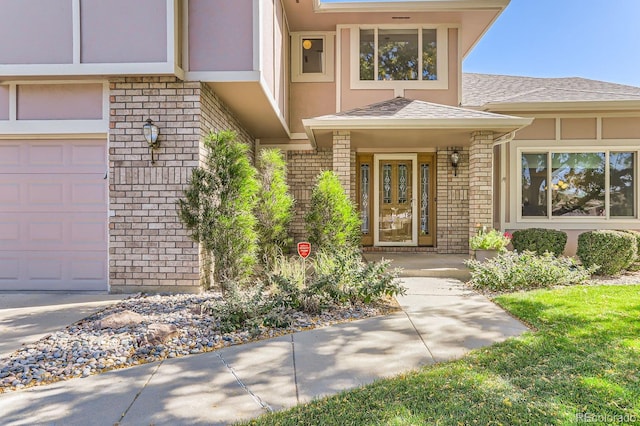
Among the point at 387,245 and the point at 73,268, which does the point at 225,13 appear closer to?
the point at 73,268

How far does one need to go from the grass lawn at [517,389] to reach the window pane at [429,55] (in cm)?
702

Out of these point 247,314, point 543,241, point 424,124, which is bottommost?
point 247,314

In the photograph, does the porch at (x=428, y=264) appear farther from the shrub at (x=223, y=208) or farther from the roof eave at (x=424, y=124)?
the shrub at (x=223, y=208)

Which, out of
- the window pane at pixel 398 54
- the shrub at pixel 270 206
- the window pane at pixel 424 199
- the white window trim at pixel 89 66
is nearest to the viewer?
the white window trim at pixel 89 66

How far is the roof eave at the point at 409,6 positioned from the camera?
321 inches

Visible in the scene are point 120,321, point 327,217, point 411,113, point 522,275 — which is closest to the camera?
point 120,321

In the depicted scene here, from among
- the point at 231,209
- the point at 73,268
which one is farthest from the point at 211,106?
the point at 73,268

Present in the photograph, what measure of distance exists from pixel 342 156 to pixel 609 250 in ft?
17.3

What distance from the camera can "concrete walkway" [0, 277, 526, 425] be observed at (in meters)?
2.46

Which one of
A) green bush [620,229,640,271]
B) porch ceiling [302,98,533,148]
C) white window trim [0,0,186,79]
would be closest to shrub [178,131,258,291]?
white window trim [0,0,186,79]

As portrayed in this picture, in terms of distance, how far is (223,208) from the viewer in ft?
17.1

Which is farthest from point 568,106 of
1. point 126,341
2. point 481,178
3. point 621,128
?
point 126,341

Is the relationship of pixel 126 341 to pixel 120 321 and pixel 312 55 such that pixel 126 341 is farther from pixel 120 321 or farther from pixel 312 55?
pixel 312 55

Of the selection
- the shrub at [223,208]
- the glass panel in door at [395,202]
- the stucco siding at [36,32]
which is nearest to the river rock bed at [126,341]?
the shrub at [223,208]
